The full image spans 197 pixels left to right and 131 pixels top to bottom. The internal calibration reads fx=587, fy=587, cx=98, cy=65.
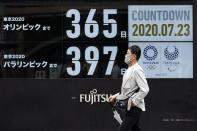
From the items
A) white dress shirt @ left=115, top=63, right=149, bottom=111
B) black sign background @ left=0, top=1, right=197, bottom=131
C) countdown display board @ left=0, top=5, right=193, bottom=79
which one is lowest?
black sign background @ left=0, top=1, right=197, bottom=131

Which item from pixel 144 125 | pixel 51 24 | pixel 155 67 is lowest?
pixel 144 125

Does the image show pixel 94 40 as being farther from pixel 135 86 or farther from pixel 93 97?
pixel 135 86

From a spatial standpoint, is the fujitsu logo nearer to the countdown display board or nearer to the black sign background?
the black sign background

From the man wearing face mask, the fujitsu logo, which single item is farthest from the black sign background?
the man wearing face mask

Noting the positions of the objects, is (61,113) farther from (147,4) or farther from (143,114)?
(147,4)

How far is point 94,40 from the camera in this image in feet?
35.2

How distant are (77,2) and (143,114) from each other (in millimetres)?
2387

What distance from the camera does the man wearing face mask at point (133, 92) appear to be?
8188 millimetres

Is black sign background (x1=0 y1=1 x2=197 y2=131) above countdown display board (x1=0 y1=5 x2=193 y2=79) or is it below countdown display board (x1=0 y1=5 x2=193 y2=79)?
below

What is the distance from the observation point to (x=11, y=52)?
35.4 feet

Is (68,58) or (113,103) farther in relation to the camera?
(68,58)

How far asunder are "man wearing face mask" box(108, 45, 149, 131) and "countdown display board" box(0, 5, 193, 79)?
232 centimetres

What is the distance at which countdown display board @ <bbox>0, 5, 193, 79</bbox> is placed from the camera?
422 inches

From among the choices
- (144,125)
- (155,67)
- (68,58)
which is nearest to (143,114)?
(144,125)
